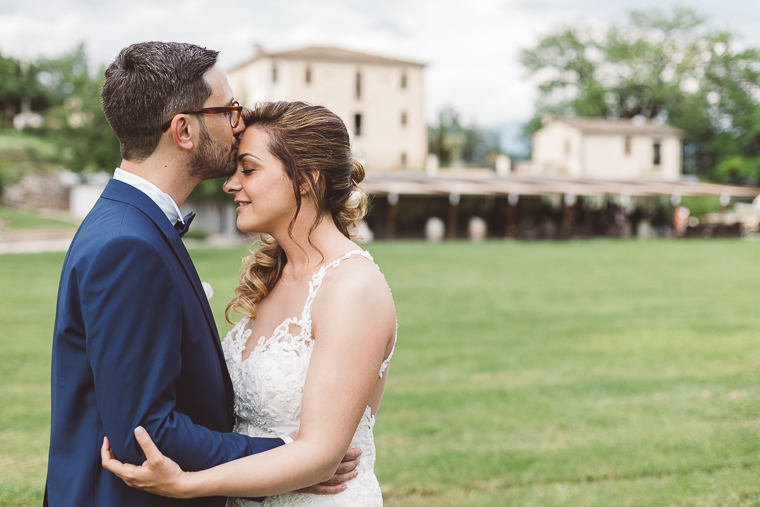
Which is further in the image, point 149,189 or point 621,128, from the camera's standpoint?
point 621,128

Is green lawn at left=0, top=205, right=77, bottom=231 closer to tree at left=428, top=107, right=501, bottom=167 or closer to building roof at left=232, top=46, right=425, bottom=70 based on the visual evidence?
building roof at left=232, top=46, right=425, bottom=70

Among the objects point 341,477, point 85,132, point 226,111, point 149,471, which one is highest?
point 85,132

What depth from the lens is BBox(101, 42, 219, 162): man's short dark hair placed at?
5.68ft

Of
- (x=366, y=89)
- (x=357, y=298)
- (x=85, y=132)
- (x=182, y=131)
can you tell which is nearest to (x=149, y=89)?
(x=182, y=131)

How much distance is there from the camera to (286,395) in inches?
80.3

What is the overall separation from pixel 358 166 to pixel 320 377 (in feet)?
2.91

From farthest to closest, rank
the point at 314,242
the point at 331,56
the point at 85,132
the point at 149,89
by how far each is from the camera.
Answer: the point at 331,56, the point at 85,132, the point at 314,242, the point at 149,89

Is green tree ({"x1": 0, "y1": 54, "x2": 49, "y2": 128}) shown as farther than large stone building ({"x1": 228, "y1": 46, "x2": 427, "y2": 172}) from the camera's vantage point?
Yes

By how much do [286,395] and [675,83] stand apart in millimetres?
60485

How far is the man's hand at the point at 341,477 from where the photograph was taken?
204 centimetres

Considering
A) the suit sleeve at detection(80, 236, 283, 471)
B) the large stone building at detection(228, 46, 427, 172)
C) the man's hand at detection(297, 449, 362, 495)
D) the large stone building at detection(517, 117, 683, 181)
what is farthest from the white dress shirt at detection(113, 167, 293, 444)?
the large stone building at detection(517, 117, 683, 181)

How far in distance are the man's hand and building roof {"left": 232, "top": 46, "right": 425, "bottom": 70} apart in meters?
48.6

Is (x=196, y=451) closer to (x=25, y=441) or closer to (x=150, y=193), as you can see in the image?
(x=150, y=193)

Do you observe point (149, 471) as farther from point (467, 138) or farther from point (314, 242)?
point (467, 138)
